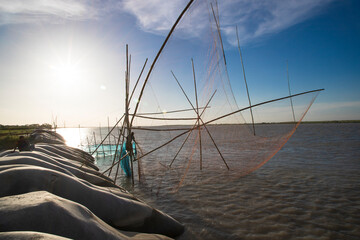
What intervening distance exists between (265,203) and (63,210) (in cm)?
594

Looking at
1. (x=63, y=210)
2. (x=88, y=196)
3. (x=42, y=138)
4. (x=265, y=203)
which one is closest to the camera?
(x=63, y=210)

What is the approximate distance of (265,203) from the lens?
5988mm

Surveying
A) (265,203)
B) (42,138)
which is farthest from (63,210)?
(42,138)

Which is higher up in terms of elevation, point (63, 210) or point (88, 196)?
point (63, 210)

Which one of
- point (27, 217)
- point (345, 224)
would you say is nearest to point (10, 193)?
point (27, 217)

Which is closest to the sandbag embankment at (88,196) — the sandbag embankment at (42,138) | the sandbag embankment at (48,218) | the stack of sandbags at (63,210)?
the stack of sandbags at (63,210)

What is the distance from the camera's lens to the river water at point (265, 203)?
4465mm

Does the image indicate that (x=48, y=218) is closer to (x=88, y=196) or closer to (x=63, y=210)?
(x=63, y=210)

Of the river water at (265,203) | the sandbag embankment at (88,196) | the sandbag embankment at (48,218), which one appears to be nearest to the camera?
the sandbag embankment at (48,218)

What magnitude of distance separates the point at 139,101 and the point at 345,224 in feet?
22.6

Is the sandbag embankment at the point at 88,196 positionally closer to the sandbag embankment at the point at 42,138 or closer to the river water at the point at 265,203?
the river water at the point at 265,203

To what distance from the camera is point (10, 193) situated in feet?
9.33

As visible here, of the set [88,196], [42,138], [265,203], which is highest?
[42,138]

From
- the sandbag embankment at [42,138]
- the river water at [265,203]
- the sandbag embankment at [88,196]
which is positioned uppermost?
the sandbag embankment at [42,138]
